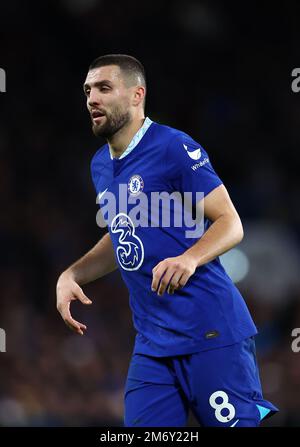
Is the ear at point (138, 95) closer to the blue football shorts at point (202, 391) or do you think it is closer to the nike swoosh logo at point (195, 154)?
the nike swoosh logo at point (195, 154)

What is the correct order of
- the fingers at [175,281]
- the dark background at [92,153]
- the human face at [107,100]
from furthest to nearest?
the dark background at [92,153]
the human face at [107,100]
the fingers at [175,281]

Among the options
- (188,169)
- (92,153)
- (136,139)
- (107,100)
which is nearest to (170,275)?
(188,169)

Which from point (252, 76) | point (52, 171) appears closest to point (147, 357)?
point (52, 171)

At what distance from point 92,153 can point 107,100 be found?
280 inches

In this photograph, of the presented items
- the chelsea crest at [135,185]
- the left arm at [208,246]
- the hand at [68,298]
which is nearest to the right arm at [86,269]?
the hand at [68,298]

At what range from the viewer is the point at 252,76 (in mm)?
12820

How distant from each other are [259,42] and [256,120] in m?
1.86

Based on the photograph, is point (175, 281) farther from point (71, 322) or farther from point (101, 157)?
point (101, 157)

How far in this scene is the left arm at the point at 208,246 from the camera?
330 cm

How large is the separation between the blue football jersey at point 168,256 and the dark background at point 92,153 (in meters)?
3.65

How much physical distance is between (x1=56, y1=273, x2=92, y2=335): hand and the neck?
0.61 metres

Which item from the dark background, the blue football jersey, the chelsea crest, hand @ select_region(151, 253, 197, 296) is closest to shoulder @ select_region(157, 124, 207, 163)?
the blue football jersey

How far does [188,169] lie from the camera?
12.1ft

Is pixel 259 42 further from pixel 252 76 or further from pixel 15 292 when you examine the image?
pixel 15 292
